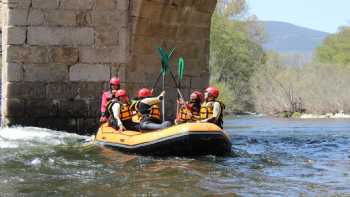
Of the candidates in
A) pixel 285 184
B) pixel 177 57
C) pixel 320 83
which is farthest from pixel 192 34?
pixel 320 83

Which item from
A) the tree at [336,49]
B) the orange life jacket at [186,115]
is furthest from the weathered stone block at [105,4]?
the tree at [336,49]

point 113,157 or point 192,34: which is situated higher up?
point 192,34

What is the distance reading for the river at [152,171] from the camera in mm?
6816

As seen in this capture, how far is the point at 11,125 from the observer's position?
11172 mm

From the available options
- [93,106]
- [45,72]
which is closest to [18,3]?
[45,72]

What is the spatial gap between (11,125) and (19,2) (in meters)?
1.84

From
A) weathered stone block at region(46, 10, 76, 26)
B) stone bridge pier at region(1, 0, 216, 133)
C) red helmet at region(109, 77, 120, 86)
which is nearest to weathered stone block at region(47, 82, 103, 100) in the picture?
stone bridge pier at region(1, 0, 216, 133)

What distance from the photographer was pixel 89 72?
444 inches

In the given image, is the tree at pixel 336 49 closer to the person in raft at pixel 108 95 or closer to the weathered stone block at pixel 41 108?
the weathered stone block at pixel 41 108

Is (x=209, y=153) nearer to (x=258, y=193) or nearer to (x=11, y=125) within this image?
(x=258, y=193)

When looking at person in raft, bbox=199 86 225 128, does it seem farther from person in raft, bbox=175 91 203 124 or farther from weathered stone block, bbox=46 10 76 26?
weathered stone block, bbox=46 10 76 26

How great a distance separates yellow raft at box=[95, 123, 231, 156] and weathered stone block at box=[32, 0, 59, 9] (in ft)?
9.11

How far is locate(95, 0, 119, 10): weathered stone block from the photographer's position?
11234 mm

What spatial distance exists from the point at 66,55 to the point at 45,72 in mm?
406
